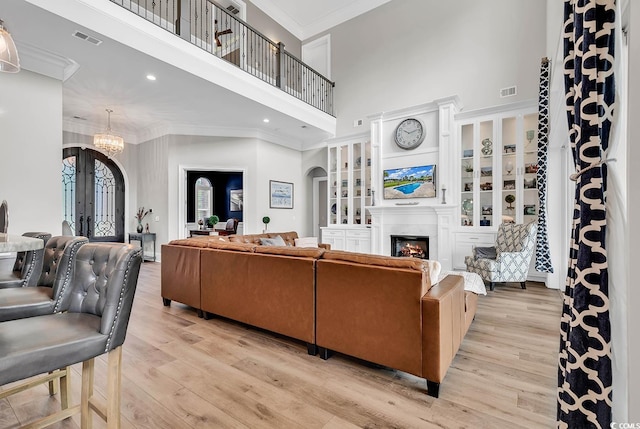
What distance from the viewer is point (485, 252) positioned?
5145 mm

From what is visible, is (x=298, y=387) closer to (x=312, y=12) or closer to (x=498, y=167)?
(x=498, y=167)

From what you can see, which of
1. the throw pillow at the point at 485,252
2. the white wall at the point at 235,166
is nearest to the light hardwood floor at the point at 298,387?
the throw pillow at the point at 485,252

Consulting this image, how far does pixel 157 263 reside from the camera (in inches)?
287

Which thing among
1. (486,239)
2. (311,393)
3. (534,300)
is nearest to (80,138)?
(311,393)

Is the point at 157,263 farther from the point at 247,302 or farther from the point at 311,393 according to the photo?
the point at 311,393

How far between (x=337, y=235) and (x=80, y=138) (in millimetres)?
6493

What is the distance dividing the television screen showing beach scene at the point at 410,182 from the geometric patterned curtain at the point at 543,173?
5.49 ft

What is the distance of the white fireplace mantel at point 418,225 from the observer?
5.62 metres

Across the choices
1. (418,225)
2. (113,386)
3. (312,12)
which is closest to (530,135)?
(418,225)

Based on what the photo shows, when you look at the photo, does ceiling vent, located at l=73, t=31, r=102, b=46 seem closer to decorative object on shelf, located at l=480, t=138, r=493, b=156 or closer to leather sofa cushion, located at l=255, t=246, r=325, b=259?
leather sofa cushion, located at l=255, t=246, r=325, b=259

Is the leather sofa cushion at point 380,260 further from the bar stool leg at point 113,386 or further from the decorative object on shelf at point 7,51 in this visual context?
the decorative object on shelf at point 7,51

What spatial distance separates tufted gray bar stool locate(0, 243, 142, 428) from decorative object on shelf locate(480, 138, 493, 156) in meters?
5.82

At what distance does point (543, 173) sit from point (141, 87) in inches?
261

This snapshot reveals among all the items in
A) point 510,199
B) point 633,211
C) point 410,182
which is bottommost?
point 633,211
